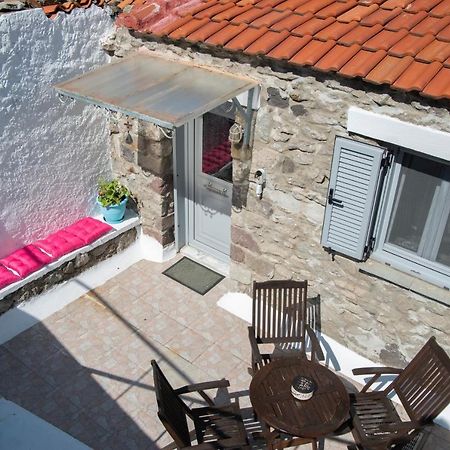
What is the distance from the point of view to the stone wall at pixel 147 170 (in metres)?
6.59

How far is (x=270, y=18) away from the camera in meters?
5.27

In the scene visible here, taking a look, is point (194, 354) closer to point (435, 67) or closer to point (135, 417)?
point (135, 417)

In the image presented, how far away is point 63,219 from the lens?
686 centimetres

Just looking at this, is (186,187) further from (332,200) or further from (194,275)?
(332,200)

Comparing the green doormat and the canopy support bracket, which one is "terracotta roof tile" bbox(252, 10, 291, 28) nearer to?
the canopy support bracket

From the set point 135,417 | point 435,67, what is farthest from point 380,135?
point 135,417

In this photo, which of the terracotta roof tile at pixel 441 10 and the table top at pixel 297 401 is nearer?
the table top at pixel 297 401

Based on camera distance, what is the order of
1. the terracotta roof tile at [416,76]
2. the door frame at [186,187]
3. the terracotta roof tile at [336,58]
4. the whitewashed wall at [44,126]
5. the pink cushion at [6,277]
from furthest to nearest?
the door frame at [186,187]
the pink cushion at [6,277]
the whitewashed wall at [44,126]
the terracotta roof tile at [336,58]
the terracotta roof tile at [416,76]

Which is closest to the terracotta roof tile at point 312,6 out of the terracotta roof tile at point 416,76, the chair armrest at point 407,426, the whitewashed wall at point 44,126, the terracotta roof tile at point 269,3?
the terracotta roof tile at point 269,3

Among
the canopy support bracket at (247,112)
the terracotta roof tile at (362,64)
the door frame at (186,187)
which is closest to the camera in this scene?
the terracotta roof tile at (362,64)

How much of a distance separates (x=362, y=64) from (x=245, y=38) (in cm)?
121

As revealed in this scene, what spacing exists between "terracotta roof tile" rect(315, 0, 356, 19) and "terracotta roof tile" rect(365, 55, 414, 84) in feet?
3.00

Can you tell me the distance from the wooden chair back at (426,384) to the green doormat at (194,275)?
283cm

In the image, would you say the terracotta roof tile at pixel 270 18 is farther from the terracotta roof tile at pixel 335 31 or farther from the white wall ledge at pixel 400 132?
the white wall ledge at pixel 400 132
